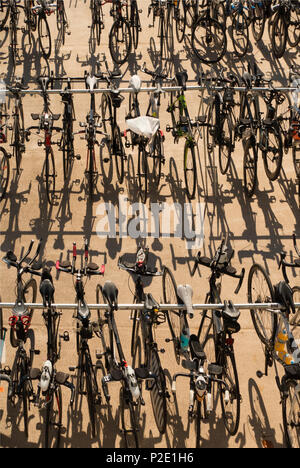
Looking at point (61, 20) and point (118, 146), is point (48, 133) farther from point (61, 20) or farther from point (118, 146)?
point (61, 20)

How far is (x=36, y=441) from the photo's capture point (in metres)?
5.42

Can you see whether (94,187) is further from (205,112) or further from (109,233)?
(205,112)

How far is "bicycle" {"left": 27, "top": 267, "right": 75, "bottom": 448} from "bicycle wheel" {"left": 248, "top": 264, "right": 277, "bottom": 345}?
220cm

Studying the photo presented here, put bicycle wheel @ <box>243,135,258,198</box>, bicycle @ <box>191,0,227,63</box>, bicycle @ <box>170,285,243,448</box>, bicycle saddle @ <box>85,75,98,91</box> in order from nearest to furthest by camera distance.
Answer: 1. bicycle @ <box>170,285,243,448</box>
2. bicycle wheel @ <box>243,135,258,198</box>
3. bicycle saddle @ <box>85,75,98,91</box>
4. bicycle @ <box>191,0,227,63</box>

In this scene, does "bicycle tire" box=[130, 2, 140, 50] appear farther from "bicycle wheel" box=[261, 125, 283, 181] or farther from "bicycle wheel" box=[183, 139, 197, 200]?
"bicycle wheel" box=[261, 125, 283, 181]

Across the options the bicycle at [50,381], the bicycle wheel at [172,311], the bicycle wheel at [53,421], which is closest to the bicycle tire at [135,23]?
the bicycle wheel at [172,311]

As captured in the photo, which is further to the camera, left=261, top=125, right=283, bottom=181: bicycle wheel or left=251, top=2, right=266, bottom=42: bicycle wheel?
left=251, top=2, right=266, bottom=42: bicycle wheel

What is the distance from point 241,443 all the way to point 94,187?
4.42m

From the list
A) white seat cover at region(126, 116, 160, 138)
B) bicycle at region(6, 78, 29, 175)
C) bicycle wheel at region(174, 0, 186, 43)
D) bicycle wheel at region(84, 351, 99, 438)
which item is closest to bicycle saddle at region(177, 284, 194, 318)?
bicycle wheel at region(84, 351, 99, 438)

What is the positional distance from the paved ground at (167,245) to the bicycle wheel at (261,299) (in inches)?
8.1

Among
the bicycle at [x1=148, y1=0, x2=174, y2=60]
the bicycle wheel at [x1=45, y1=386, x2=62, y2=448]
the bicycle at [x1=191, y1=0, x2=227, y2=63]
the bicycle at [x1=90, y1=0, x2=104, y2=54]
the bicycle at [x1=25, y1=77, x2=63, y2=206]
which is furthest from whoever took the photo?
the bicycle at [x1=90, y1=0, x2=104, y2=54]

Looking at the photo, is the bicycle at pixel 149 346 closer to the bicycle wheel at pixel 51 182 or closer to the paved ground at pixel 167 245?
the paved ground at pixel 167 245

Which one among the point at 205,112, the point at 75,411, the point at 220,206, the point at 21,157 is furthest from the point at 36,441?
the point at 205,112

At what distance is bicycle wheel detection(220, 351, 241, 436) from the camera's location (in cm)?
516
